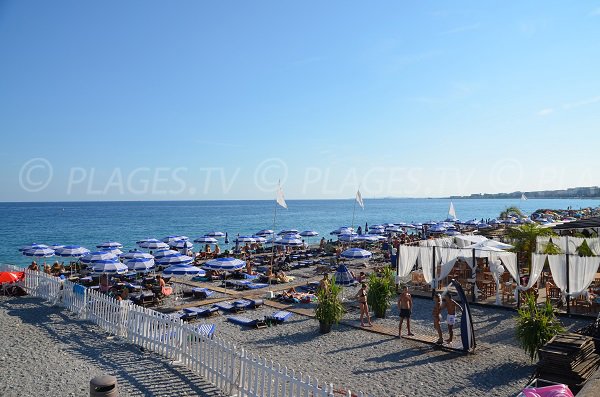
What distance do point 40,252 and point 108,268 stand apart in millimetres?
8756

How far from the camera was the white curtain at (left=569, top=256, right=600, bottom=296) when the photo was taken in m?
13.5

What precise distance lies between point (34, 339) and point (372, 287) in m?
9.64

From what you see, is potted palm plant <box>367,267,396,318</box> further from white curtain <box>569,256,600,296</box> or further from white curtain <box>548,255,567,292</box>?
white curtain <box>569,256,600,296</box>

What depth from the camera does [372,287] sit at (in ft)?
45.6

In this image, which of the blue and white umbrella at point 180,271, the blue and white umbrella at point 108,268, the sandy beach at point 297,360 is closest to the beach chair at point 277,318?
the sandy beach at point 297,360

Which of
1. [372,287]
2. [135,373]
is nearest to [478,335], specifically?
[372,287]

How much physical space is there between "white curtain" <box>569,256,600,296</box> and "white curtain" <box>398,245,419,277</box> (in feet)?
17.7

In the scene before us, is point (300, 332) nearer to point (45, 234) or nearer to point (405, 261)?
point (405, 261)

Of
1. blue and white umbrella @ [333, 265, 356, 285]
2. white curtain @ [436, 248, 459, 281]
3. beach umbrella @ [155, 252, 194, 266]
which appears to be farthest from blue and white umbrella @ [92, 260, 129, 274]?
white curtain @ [436, 248, 459, 281]

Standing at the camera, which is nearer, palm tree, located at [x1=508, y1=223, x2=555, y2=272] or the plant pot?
the plant pot

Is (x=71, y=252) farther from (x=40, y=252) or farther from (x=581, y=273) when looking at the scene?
(x=581, y=273)

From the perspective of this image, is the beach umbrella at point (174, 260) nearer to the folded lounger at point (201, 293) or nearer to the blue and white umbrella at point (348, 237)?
the folded lounger at point (201, 293)

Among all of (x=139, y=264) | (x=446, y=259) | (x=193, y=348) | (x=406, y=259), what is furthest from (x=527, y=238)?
(x=139, y=264)

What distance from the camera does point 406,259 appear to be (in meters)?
17.6
